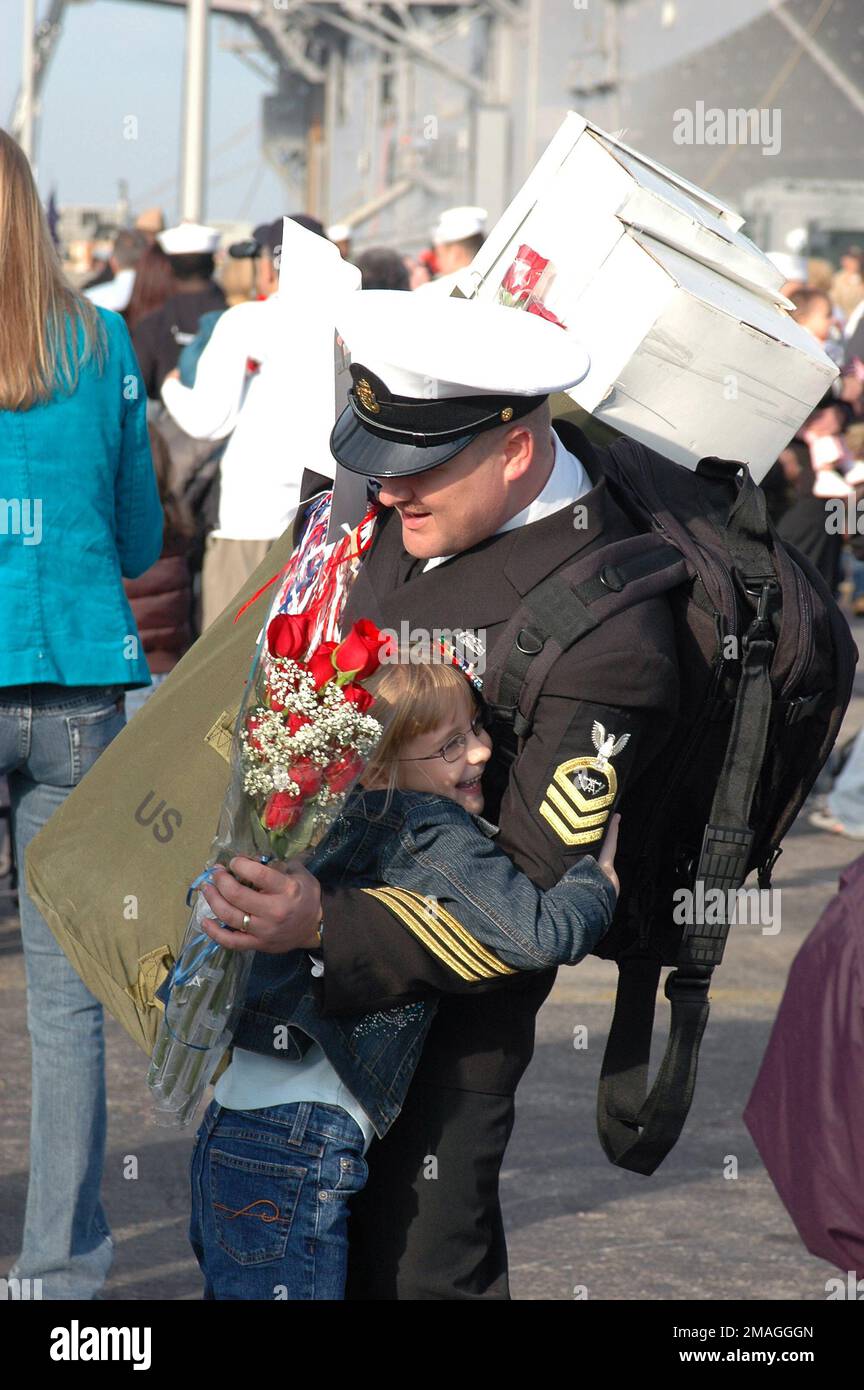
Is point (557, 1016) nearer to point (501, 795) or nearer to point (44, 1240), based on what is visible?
point (44, 1240)

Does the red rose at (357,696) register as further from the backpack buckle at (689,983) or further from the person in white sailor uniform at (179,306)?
the person in white sailor uniform at (179,306)

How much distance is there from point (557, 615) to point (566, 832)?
11.1 inches

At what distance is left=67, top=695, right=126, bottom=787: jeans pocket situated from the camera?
3.65 meters

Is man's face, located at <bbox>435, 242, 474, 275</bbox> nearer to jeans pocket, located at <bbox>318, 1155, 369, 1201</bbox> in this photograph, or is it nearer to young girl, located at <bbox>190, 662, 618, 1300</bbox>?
young girl, located at <bbox>190, 662, 618, 1300</bbox>

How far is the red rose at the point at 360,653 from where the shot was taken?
2.25 m

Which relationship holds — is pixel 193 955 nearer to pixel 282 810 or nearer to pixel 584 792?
pixel 282 810

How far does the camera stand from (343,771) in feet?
7.52

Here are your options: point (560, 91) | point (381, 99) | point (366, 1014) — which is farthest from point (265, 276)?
point (381, 99)

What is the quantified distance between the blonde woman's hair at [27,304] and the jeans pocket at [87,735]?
0.61m

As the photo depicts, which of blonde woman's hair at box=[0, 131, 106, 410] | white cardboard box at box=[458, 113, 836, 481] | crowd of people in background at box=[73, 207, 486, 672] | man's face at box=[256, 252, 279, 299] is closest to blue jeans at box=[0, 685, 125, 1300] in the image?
blonde woman's hair at box=[0, 131, 106, 410]

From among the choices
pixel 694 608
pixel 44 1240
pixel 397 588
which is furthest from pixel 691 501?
pixel 44 1240

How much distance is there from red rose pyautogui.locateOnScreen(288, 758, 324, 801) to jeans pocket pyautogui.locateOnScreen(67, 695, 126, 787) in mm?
1417

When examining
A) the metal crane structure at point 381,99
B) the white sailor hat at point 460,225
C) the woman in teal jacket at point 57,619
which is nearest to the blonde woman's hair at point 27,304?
the woman in teal jacket at point 57,619

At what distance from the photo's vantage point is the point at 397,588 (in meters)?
2.68
